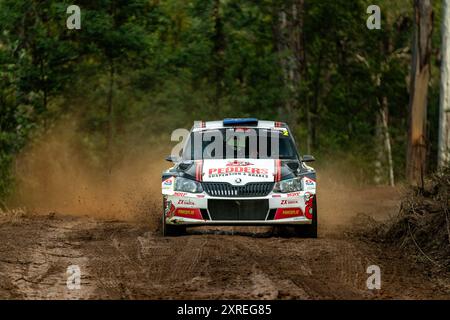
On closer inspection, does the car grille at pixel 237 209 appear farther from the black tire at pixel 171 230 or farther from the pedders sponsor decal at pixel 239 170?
the black tire at pixel 171 230

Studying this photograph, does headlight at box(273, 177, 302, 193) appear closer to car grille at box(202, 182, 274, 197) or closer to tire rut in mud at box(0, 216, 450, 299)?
car grille at box(202, 182, 274, 197)

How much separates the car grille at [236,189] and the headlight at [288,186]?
0.09 m

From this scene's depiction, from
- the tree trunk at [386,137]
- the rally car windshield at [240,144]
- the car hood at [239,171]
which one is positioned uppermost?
the rally car windshield at [240,144]

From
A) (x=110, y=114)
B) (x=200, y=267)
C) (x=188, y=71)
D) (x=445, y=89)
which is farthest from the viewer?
(x=188, y=71)

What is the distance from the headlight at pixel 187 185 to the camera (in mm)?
12883

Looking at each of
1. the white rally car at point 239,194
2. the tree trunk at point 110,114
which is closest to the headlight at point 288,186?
the white rally car at point 239,194

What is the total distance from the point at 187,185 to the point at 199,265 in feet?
9.78

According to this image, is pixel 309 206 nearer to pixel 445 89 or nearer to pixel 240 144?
pixel 240 144

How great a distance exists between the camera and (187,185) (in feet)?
42.5

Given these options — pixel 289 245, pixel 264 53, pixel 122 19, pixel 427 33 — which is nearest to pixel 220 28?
pixel 264 53

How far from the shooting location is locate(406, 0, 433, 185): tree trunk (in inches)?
1027

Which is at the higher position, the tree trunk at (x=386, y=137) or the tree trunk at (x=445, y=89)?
the tree trunk at (x=445, y=89)

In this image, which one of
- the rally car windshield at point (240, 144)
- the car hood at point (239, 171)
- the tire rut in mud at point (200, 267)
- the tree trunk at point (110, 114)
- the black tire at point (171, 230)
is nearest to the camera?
the tire rut in mud at point (200, 267)

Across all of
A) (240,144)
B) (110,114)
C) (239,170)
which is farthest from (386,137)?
(239,170)
